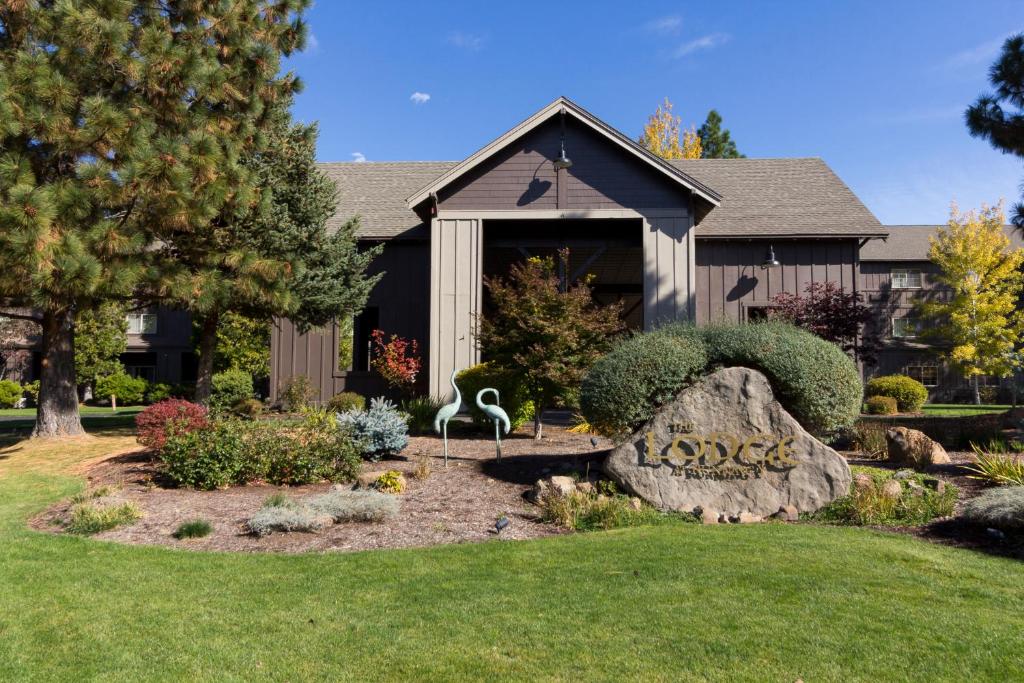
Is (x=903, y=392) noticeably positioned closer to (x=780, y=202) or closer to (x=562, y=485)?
(x=780, y=202)

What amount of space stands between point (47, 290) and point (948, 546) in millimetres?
13155

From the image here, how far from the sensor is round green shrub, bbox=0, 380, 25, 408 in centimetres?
3166

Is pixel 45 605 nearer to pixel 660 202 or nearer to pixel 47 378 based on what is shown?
pixel 47 378

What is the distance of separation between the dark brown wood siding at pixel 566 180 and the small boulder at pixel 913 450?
874 centimetres

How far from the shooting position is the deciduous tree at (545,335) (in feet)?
39.7

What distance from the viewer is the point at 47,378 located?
13.5 metres

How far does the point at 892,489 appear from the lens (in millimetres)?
7852

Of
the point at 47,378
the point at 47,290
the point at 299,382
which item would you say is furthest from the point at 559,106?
the point at 47,378

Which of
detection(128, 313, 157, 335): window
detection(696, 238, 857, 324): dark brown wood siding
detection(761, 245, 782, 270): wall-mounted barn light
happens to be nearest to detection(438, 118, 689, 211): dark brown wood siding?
detection(696, 238, 857, 324): dark brown wood siding

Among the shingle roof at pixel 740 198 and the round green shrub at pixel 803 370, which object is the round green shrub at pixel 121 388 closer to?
the shingle roof at pixel 740 198

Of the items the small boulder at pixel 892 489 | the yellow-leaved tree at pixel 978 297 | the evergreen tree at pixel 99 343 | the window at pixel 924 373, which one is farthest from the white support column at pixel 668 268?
the evergreen tree at pixel 99 343

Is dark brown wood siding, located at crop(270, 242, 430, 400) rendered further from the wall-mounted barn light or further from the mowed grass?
the mowed grass

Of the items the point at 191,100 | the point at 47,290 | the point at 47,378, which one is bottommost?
the point at 47,378

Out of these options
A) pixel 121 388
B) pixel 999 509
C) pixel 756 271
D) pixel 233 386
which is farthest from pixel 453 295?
pixel 121 388
